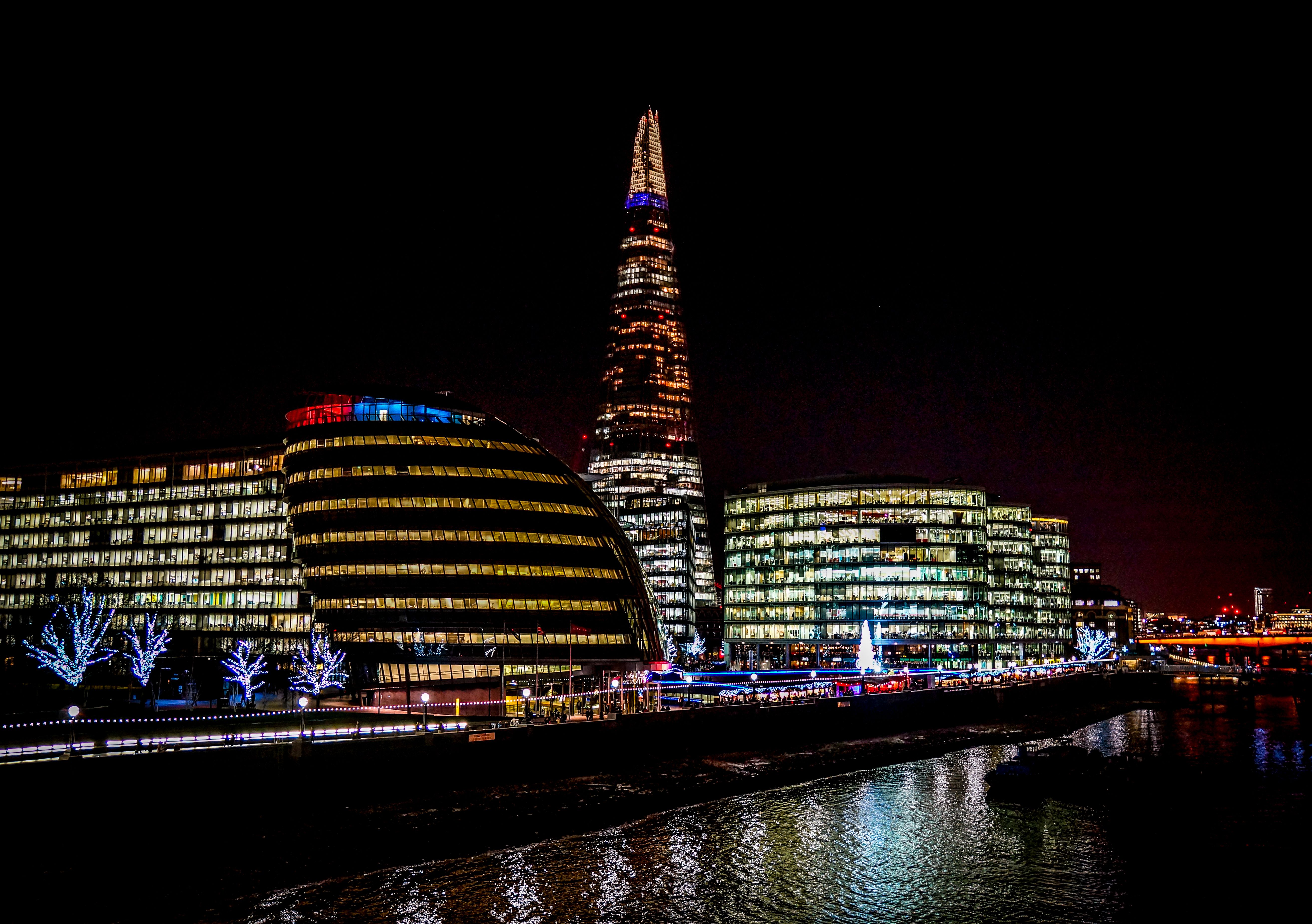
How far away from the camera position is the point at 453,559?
96.6 metres

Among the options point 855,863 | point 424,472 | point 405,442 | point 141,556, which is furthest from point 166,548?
point 855,863

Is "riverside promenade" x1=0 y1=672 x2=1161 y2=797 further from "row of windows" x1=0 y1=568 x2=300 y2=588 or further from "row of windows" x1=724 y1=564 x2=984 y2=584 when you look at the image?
"row of windows" x1=724 y1=564 x2=984 y2=584

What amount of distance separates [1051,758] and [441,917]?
42146 millimetres

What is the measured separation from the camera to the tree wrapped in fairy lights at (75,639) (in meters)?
79.8

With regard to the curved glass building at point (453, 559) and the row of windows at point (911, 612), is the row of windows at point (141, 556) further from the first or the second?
the row of windows at point (911, 612)

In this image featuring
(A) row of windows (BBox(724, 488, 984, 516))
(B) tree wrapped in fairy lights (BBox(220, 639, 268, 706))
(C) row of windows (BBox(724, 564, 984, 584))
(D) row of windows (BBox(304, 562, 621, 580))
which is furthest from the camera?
(A) row of windows (BBox(724, 488, 984, 516))

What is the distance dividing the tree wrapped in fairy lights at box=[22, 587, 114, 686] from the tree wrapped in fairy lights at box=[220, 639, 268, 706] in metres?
9.49

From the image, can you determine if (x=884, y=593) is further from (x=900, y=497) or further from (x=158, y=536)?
(x=158, y=536)

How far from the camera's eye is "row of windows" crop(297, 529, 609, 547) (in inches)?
3824

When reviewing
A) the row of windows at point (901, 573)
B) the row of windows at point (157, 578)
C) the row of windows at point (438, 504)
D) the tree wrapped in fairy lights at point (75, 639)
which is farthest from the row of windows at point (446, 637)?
the row of windows at point (901, 573)

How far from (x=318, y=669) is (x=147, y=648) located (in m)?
30.2

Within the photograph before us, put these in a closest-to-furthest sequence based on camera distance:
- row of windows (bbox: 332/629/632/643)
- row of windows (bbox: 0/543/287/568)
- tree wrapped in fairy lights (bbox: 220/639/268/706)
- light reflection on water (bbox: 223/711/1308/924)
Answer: light reflection on water (bbox: 223/711/1308/924) < tree wrapped in fairy lights (bbox: 220/639/268/706) < row of windows (bbox: 332/629/632/643) < row of windows (bbox: 0/543/287/568)

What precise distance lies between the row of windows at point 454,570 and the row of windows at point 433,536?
81.3 inches

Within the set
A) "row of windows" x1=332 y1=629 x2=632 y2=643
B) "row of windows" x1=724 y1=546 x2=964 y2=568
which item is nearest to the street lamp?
"row of windows" x1=332 y1=629 x2=632 y2=643
